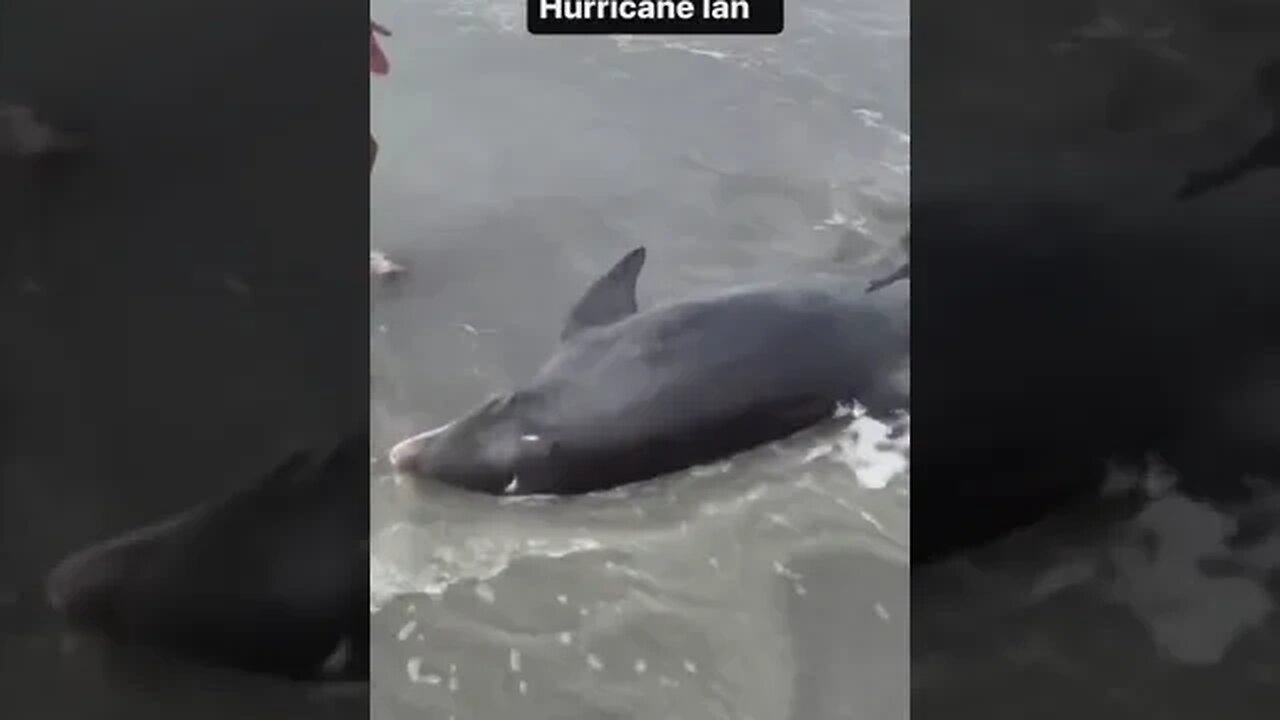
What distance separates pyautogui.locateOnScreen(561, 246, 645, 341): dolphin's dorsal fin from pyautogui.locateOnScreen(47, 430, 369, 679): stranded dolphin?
0.31m

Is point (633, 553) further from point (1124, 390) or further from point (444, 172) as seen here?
point (1124, 390)

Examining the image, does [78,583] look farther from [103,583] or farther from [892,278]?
[892,278]

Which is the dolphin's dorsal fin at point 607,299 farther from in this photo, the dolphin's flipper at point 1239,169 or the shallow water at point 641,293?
the dolphin's flipper at point 1239,169

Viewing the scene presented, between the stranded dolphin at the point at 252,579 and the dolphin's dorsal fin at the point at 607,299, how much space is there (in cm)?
31

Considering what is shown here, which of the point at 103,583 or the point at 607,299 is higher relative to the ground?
the point at 607,299

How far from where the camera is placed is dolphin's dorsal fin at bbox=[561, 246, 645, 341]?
1.44 m

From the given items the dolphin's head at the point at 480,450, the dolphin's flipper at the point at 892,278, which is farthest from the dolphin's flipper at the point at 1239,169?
the dolphin's head at the point at 480,450

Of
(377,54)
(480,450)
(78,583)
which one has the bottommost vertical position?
(78,583)

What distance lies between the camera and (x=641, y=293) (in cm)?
146

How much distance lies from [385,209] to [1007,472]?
77 centimetres

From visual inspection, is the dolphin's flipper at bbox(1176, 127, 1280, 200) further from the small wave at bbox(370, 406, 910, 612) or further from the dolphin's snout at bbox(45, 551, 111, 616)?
the dolphin's snout at bbox(45, 551, 111, 616)

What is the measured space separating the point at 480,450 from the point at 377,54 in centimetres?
47

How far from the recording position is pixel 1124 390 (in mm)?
1448
